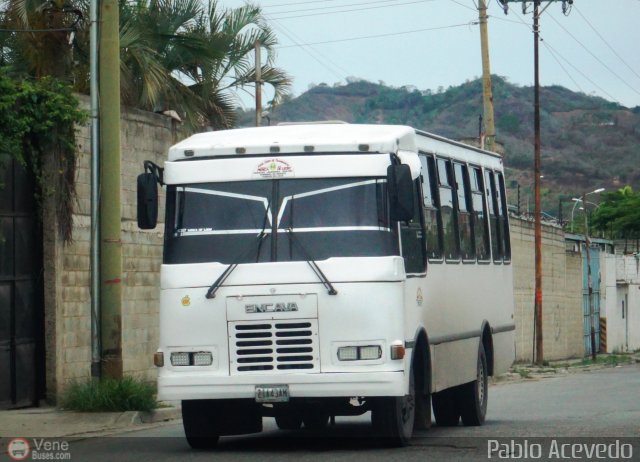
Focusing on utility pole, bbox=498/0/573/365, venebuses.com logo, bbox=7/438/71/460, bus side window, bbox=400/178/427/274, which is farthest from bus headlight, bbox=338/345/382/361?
utility pole, bbox=498/0/573/365

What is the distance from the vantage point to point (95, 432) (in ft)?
52.9

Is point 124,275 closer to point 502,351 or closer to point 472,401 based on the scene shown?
point 502,351

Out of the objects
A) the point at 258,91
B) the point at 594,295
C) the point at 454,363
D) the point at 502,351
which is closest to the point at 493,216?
the point at 502,351

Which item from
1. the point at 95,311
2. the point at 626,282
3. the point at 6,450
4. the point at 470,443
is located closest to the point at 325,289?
the point at 470,443

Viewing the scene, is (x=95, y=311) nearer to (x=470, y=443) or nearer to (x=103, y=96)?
(x=103, y=96)

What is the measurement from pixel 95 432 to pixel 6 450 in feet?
7.81

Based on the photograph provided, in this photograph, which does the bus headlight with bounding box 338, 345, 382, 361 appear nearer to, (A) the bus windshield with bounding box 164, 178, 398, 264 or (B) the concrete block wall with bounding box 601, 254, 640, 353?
(A) the bus windshield with bounding box 164, 178, 398, 264

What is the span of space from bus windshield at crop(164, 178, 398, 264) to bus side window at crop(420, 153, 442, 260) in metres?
1.51

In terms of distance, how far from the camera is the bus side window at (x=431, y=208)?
576 inches

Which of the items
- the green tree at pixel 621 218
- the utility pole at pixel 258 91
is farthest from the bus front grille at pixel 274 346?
the green tree at pixel 621 218

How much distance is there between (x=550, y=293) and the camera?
5228 centimetres

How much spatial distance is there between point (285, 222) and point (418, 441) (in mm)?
2792

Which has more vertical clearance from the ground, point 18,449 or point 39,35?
point 39,35

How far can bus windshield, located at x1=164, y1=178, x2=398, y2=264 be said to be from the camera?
1304 centimetres
